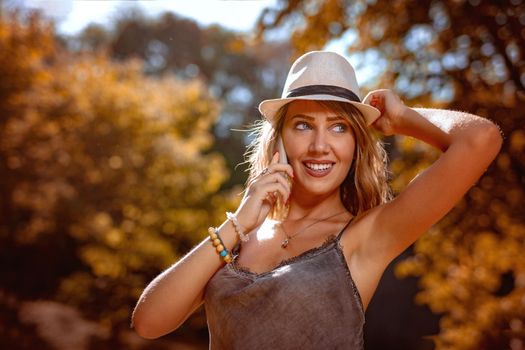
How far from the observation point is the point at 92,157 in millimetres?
8992

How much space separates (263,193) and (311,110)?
1.02 ft

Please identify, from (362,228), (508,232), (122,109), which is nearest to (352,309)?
(362,228)

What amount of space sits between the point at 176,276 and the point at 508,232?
268cm

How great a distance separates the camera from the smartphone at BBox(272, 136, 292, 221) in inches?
80.4

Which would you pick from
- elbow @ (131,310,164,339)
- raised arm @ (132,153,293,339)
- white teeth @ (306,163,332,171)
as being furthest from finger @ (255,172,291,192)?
elbow @ (131,310,164,339)

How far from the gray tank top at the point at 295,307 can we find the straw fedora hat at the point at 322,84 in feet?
1.51

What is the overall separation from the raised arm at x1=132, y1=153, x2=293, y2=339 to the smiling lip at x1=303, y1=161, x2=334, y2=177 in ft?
0.23

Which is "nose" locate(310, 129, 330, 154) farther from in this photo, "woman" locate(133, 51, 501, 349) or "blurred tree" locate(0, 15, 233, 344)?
"blurred tree" locate(0, 15, 233, 344)

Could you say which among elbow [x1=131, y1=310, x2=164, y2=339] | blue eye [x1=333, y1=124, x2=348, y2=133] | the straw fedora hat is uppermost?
the straw fedora hat

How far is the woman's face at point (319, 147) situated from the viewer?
198 centimetres

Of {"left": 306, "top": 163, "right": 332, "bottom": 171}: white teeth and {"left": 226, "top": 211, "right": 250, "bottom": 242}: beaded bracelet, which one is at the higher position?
{"left": 306, "top": 163, "right": 332, "bottom": 171}: white teeth

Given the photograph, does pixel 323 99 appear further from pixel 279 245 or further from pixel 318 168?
pixel 279 245

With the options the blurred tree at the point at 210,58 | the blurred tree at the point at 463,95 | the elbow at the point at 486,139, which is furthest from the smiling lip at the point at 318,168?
the blurred tree at the point at 210,58

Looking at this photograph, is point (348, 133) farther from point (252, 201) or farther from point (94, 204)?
point (94, 204)
